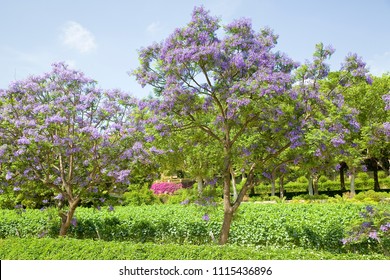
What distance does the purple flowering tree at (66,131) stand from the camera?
39.0 ft

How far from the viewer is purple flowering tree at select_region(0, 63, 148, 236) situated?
11.9 metres

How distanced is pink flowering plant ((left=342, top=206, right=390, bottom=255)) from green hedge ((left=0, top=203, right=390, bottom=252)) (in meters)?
0.54

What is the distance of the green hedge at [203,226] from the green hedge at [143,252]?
300 centimetres

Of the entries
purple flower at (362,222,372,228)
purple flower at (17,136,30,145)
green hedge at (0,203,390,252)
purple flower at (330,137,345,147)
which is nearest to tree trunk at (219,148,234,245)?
green hedge at (0,203,390,252)

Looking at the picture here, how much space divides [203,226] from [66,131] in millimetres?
5299

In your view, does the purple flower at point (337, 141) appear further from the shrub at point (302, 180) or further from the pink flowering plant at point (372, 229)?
the shrub at point (302, 180)

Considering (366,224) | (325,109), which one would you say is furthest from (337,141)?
(366,224)

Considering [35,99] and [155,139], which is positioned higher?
[35,99]

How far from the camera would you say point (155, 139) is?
1188 cm

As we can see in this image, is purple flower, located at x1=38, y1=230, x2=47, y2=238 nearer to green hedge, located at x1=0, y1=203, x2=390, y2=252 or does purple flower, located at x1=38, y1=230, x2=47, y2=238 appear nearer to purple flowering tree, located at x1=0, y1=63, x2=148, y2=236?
green hedge, located at x1=0, y1=203, x2=390, y2=252
